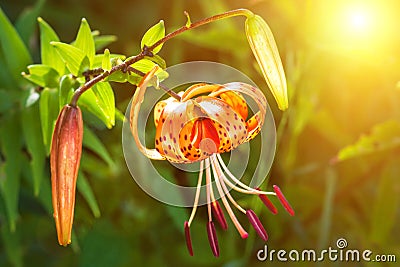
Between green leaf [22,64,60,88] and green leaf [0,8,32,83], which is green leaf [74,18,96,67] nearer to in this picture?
green leaf [22,64,60,88]

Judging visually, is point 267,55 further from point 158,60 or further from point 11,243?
point 11,243

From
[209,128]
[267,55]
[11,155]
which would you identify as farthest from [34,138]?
[267,55]

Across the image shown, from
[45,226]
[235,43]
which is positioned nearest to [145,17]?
[235,43]

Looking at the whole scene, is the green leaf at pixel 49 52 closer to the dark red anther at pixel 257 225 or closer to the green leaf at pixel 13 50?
the green leaf at pixel 13 50

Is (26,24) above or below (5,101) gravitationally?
above

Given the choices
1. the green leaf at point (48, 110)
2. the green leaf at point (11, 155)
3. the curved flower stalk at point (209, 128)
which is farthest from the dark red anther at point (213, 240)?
the green leaf at point (11, 155)

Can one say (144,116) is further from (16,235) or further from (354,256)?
(354,256)
